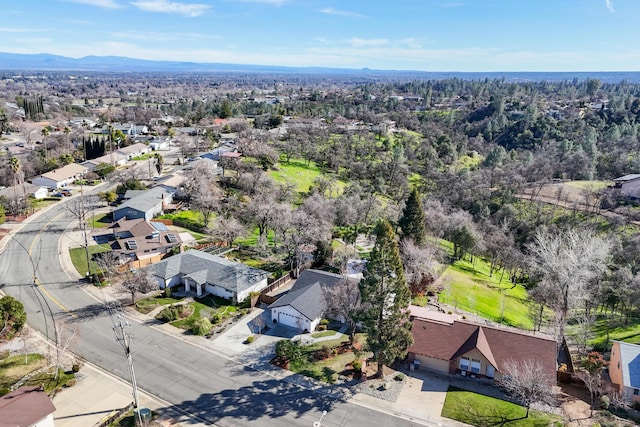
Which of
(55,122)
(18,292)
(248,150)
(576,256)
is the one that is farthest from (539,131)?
(55,122)

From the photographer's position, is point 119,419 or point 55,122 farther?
point 55,122

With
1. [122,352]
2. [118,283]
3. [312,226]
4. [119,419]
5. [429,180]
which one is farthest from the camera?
[429,180]

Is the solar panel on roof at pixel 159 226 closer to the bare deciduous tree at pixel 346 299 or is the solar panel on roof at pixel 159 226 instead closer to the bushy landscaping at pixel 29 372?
the bushy landscaping at pixel 29 372

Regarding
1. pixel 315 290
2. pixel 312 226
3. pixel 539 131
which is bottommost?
pixel 315 290

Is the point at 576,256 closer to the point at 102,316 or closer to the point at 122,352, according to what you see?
the point at 122,352

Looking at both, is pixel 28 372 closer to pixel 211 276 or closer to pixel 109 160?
pixel 211 276

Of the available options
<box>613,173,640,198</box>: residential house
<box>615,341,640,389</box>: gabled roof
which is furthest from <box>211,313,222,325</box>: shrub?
<box>613,173,640,198</box>: residential house

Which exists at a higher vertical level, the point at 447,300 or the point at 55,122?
the point at 55,122

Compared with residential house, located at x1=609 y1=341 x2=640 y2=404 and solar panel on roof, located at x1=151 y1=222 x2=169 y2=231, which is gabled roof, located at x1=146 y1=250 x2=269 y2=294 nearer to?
solar panel on roof, located at x1=151 y1=222 x2=169 y2=231
